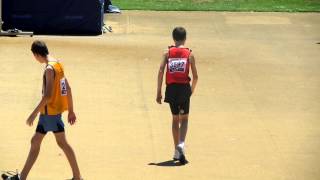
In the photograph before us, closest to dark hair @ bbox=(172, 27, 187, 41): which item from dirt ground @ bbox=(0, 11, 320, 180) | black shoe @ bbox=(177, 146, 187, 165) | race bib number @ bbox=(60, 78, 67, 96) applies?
black shoe @ bbox=(177, 146, 187, 165)

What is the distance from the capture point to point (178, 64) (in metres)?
9.77

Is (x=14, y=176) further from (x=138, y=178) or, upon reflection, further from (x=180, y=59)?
(x=180, y=59)

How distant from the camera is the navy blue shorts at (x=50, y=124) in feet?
28.4

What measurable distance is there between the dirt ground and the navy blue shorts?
27.3 inches

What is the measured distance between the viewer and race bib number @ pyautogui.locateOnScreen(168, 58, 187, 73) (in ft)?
32.0

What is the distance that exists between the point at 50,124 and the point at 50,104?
0.21 meters

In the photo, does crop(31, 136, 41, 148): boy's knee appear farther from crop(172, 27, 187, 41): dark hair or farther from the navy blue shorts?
crop(172, 27, 187, 41): dark hair

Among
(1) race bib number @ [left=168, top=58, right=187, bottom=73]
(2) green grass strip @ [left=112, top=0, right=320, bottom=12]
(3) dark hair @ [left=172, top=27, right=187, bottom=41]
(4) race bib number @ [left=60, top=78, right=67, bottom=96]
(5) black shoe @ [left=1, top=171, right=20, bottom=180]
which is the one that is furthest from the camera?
(2) green grass strip @ [left=112, top=0, right=320, bottom=12]

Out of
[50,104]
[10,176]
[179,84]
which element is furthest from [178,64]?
[10,176]

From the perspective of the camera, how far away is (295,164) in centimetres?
992

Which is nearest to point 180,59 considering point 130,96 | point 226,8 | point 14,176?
point 14,176

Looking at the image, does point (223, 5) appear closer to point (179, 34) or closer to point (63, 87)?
point (179, 34)

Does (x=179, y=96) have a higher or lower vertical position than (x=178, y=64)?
lower

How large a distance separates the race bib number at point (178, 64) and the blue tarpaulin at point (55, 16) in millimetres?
10350
